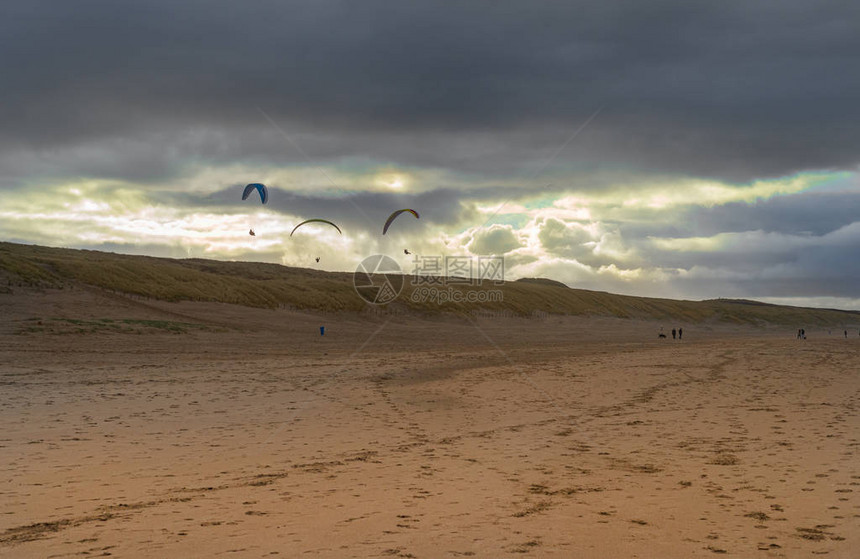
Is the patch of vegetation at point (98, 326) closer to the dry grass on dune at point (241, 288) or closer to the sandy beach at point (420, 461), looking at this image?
the sandy beach at point (420, 461)

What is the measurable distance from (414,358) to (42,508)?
77.5 ft

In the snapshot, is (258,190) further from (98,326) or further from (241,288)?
(241,288)

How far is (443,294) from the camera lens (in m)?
77.8


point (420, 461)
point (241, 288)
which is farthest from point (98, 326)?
→ point (420, 461)

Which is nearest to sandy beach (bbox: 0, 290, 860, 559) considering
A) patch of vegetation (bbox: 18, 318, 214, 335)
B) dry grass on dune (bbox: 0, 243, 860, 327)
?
patch of vegetation (bbox: 18, 318, 214, 335)

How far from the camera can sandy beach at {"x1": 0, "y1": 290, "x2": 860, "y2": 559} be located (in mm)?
6188

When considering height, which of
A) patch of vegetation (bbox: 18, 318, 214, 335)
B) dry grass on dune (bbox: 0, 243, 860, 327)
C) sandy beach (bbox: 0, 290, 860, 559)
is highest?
dry grass on dune (bbox: 0, 243, 860, 327)

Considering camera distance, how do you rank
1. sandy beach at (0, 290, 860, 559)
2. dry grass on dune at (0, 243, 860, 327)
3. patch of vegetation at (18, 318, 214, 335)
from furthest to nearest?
dry grass on dune at (0, 243, 860, 327), patch of vegetation at (18, 318, 214, 335), sandy beach at (0, 290, 860, 559)

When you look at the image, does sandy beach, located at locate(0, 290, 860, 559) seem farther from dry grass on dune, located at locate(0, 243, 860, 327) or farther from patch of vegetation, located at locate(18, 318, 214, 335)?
dry grass on dune, located at locate(0, 243, 860, 327)

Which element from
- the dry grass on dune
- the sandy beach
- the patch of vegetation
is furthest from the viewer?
the dry grass on dune

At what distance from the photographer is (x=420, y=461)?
32.9 feet

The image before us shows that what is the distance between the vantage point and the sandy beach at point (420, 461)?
6.19 m

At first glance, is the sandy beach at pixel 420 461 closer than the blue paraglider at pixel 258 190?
Yes

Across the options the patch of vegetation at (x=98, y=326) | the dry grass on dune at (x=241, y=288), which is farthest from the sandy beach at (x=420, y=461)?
the dry grass on dune at (x=241, y=288)
